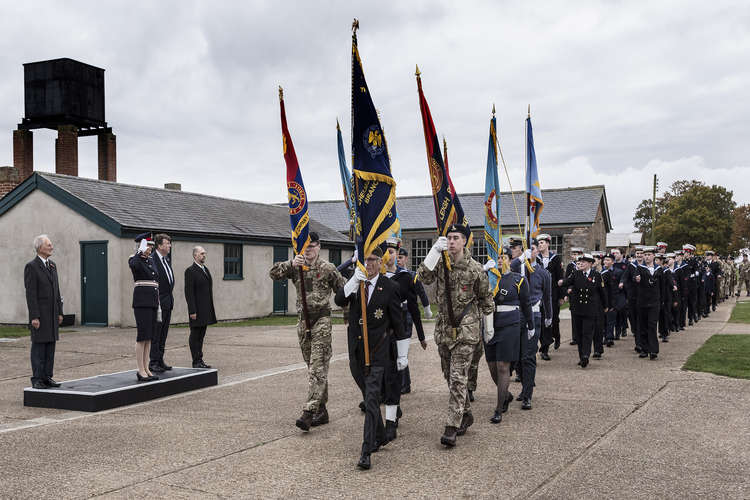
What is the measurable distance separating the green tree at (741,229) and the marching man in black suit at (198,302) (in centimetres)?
6068

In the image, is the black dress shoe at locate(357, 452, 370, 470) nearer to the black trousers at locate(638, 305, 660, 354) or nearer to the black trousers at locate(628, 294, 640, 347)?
the black trousers at locate(638, 305, 660, 354)

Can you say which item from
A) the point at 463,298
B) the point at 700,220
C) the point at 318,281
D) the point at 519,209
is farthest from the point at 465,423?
the point at 700,220

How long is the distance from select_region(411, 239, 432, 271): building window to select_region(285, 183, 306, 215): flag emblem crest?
30059 mm

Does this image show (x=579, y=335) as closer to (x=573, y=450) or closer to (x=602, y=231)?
(x=573, y=450)

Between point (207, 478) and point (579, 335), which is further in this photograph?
point (579, 335)

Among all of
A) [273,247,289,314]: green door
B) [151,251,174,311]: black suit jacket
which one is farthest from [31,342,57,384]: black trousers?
[273,247,289,314]: green door

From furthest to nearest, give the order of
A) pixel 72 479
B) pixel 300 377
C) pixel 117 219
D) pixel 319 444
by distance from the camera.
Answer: pixel 117 219 → pixel 300 377 → pixel 319 444 → pixel 72 479

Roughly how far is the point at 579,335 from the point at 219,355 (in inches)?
269

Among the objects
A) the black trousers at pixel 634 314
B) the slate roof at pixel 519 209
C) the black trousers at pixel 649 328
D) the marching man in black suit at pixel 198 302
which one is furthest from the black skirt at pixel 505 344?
the slate roof at pixel 519 209

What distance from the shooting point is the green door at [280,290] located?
80.7 ft

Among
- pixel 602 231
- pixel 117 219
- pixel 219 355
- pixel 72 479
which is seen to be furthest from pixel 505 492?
pixel 602 231

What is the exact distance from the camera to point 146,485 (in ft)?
16.5

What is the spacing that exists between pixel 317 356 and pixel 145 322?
3.02 m

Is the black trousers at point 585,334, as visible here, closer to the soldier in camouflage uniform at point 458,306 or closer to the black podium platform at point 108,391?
the soldier in camouflage uniform at point 458,306
